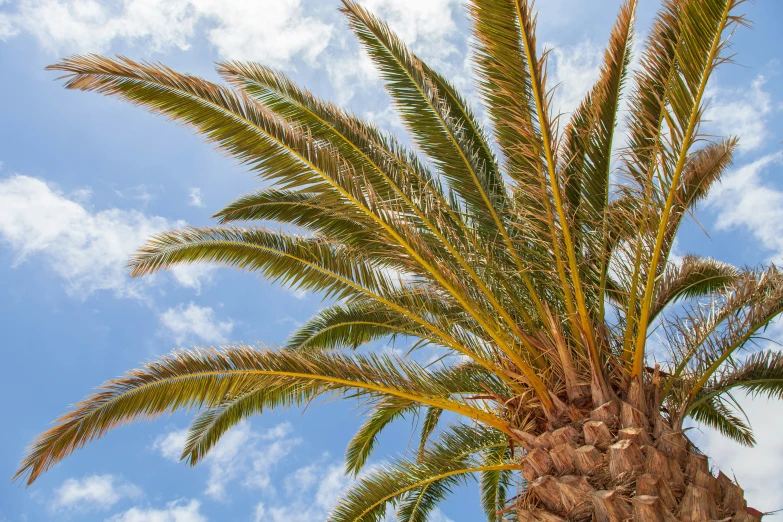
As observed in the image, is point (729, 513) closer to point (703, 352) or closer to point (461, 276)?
point (703, 352)

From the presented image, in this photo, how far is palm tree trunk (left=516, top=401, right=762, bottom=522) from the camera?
12.2 feet

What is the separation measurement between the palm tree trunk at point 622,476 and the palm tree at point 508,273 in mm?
15

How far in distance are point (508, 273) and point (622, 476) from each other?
2052 mm

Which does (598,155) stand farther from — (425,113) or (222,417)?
(222,417)

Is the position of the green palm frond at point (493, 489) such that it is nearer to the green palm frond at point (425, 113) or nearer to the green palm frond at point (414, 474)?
the green palm frond at point (414, 474)

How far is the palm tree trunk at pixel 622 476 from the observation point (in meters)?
3.71

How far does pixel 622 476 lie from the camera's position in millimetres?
3855

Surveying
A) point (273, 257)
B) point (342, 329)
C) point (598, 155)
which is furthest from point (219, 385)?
point (598, 155)

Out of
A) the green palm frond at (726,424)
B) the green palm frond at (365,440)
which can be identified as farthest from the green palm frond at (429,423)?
the green palm frond at (726,424)

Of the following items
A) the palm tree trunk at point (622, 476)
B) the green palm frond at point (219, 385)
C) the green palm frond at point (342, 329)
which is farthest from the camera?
the green palm frond at point (342, 329)

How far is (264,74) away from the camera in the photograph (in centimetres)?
579

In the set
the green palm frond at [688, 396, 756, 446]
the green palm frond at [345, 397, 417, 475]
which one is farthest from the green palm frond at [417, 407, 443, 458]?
the green palm frond at [688, 396, 756, 446]

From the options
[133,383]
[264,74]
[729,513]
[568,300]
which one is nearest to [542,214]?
[568,300]

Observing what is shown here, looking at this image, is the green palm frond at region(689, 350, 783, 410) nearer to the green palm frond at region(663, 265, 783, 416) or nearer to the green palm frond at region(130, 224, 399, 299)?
the green palm frond at region(663, 265, 783, 416)
